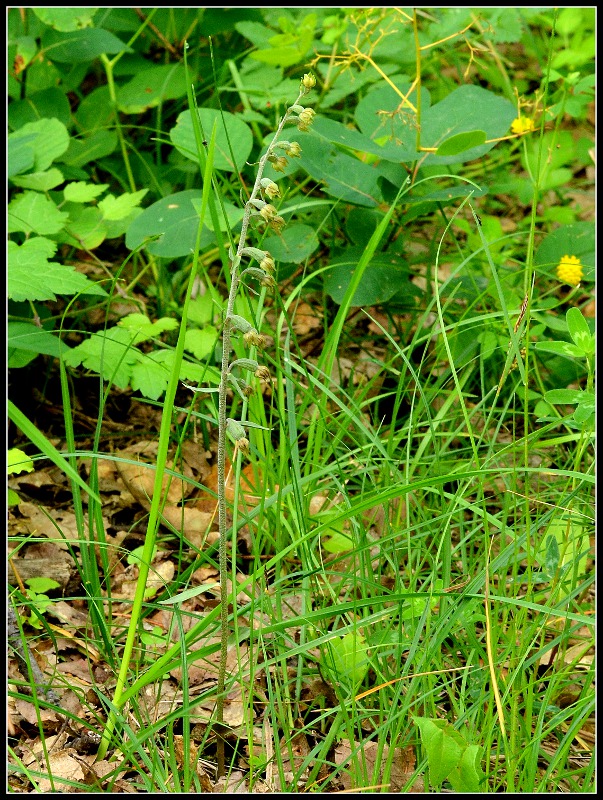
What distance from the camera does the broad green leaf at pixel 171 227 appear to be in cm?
222

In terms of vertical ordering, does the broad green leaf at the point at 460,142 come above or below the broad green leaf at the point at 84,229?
above

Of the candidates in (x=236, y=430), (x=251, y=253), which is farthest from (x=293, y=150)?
(x=236, y=430)

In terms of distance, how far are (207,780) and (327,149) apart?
1775mm

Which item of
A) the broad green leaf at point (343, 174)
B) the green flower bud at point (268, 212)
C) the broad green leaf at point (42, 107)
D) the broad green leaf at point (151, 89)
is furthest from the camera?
the broad green leaf at point (151, 89)

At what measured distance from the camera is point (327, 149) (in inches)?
92.4

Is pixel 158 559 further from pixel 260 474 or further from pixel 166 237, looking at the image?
pixel 166 237

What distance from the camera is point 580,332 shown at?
1618mm

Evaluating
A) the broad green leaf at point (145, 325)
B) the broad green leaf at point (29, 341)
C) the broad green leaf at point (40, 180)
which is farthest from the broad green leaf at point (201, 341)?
the broad green leaf at point (40, 180)

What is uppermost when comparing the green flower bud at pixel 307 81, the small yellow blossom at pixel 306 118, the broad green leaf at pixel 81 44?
the broad green leaf at pixel 81 44

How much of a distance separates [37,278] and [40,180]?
0.57m

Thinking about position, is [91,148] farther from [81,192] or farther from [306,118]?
[306,118]

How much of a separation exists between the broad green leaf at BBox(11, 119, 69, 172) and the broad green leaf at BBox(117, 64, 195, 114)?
442 mm

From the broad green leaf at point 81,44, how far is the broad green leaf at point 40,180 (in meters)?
0.54

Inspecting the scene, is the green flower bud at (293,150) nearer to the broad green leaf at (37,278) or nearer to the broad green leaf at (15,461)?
the broad green leaf at (37,278)
